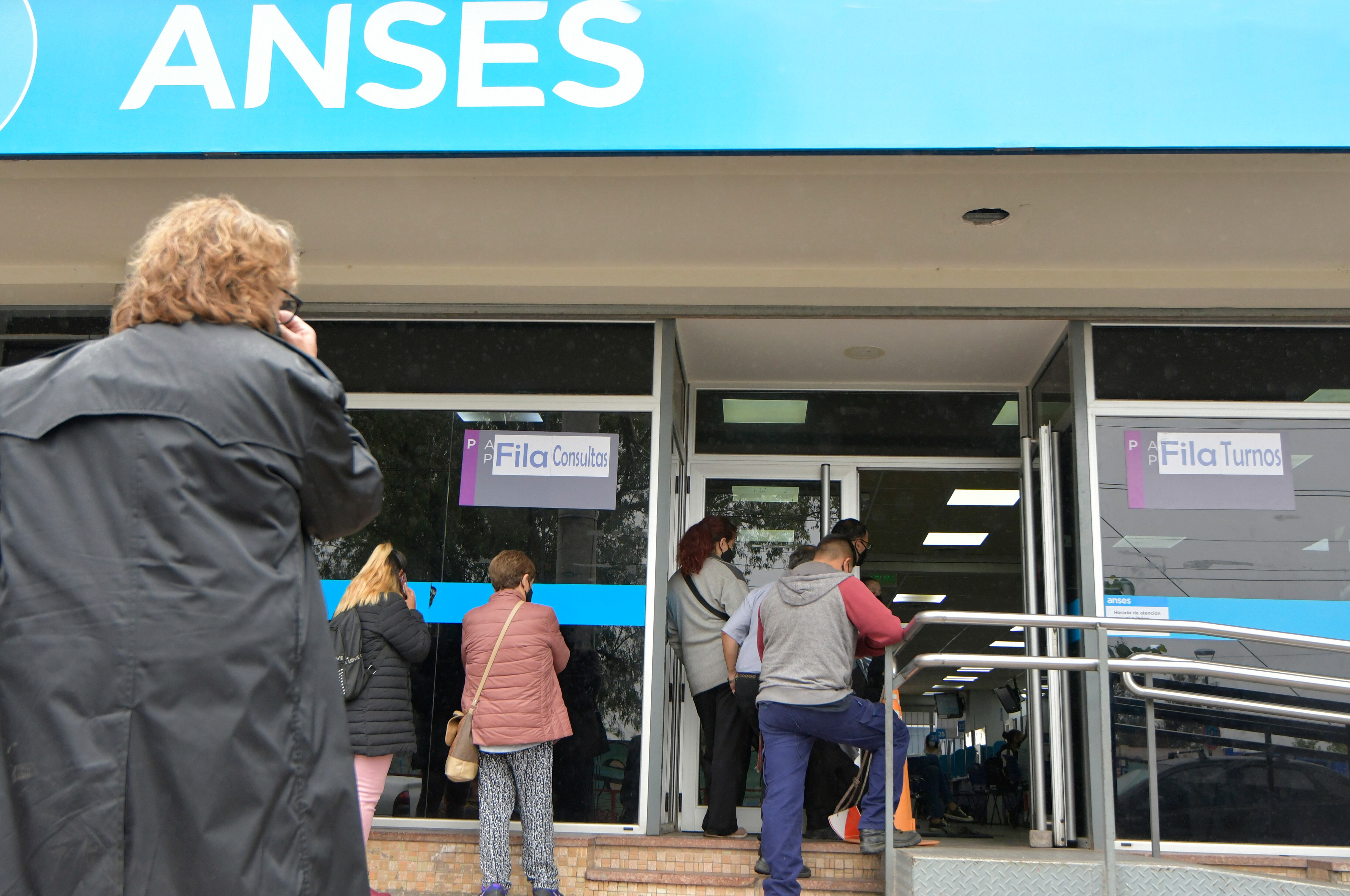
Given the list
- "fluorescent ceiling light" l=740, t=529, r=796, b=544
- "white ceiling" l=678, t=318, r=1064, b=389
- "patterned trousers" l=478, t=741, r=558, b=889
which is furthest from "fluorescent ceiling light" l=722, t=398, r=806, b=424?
"patterned trousers" l=478, t=741, r=558, b=889

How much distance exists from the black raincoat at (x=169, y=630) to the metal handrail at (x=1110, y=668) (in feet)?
8.82

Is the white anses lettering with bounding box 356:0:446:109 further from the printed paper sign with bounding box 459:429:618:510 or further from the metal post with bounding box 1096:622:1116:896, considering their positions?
the metal post with bounding box 1096:622:1116:896

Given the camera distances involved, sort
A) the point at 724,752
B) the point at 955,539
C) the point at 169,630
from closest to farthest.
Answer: the point at 169,630 → the point at 724,752 → the point at 955,539

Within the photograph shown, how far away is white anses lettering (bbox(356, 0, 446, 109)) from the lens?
409 cm

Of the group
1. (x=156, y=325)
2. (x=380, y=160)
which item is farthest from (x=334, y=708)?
(x=380, y=160)

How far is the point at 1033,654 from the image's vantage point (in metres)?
5.41

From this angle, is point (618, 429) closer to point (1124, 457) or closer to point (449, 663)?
point (449, 663)

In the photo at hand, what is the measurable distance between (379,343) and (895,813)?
3404 mm

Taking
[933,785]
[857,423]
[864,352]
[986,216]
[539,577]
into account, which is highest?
[986,216]

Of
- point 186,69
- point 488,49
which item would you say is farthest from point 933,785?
point 186,69

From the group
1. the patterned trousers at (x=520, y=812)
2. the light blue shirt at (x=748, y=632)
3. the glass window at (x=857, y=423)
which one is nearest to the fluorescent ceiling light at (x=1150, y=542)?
the glass window at (x=857, y=423)

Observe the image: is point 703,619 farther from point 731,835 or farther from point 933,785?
point 933,785

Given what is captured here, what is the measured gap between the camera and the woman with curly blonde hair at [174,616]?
136cm

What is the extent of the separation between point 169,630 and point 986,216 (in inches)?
160
